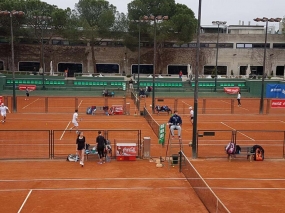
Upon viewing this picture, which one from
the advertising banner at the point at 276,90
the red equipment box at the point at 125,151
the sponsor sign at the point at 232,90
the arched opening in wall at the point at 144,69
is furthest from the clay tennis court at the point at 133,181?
the arched opening in wall at the point at 144,69

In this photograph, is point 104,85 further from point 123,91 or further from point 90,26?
point 90,26

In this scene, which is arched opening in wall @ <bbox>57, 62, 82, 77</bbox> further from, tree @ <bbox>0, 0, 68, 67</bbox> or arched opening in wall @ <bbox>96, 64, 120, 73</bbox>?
tree @ <bbox>0, 0, 68, 67</bbox>

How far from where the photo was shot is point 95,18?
6781 cm

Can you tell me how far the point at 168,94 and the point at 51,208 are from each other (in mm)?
41535

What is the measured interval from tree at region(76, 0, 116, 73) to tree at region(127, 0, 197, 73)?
13.8 ft

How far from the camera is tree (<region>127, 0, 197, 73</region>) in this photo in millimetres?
63062

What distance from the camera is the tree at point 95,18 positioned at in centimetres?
6275

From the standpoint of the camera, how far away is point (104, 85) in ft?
178

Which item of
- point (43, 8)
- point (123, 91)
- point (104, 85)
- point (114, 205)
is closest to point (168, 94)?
point (123, 91)

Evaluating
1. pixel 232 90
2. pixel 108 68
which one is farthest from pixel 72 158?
pixel 108 68

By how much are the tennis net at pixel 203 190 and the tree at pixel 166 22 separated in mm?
50421

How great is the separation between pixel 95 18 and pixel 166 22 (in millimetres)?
14195

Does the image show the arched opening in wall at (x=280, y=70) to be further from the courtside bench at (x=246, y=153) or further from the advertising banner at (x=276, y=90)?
the courtside bench at (x=246, y=153)

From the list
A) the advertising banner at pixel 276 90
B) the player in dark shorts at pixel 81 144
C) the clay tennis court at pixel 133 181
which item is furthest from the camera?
the advertising banner at pixel 276 90
